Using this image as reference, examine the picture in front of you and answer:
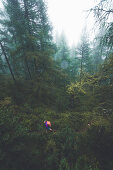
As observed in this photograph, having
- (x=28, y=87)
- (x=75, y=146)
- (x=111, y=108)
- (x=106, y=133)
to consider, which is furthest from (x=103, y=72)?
(x=28, y=87)

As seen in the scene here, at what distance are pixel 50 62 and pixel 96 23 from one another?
536cm

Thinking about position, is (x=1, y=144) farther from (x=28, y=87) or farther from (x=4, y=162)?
(x=28, y=87)

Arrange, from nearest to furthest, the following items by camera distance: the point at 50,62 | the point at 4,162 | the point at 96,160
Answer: the point at 4,162 < the point at 96,160 < the point at 50,62

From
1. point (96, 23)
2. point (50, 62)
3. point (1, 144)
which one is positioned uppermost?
point (96, 23)

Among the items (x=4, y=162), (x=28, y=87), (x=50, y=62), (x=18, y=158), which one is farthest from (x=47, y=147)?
(x=28, y=87)

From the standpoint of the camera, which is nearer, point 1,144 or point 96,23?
point 1,144

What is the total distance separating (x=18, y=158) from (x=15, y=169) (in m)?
0.23

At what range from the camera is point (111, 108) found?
3527 mm

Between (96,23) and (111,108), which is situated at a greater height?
(96,23)

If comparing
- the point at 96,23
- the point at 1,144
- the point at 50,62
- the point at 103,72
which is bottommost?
the point at 1,144

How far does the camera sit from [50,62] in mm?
7734

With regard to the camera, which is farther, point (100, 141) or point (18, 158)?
point (100, 141)

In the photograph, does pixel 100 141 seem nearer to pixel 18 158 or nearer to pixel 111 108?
pixel 111 108


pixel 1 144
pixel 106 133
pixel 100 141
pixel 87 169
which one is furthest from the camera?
pixel 106 133
